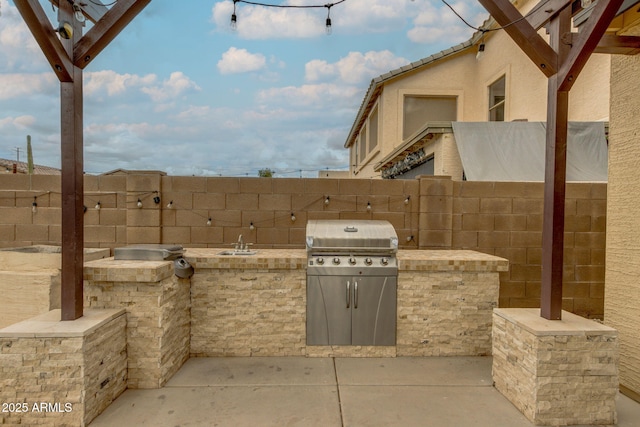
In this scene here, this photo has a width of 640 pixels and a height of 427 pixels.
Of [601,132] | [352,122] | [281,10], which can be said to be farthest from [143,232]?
[352,122]

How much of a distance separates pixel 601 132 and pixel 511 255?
9.04 feet

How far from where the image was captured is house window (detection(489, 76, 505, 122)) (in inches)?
328

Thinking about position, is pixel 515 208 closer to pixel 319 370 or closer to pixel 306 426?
pixel 319 370

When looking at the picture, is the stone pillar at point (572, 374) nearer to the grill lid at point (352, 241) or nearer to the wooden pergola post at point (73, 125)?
the grill lid at point (352, 241)

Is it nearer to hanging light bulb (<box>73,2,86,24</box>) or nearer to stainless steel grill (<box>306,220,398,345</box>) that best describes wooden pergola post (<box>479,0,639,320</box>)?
stainless steel grill (<box>306,220,398,345</box>)

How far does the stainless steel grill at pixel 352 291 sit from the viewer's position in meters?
3.56

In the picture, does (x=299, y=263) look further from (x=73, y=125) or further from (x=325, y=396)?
(x=73, y=125)

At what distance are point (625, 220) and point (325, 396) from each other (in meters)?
3.03

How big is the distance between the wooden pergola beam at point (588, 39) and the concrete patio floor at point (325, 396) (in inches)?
100

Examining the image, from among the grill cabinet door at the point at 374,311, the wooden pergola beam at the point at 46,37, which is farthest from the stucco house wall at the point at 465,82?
the wooden pergola beam at the point at 46,37

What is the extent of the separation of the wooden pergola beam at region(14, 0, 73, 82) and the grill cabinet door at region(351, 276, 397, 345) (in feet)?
9.74

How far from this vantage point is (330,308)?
358 cm

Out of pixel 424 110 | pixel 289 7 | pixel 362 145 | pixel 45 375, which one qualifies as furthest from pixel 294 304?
pixel 362 145

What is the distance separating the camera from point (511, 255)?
4664mm
